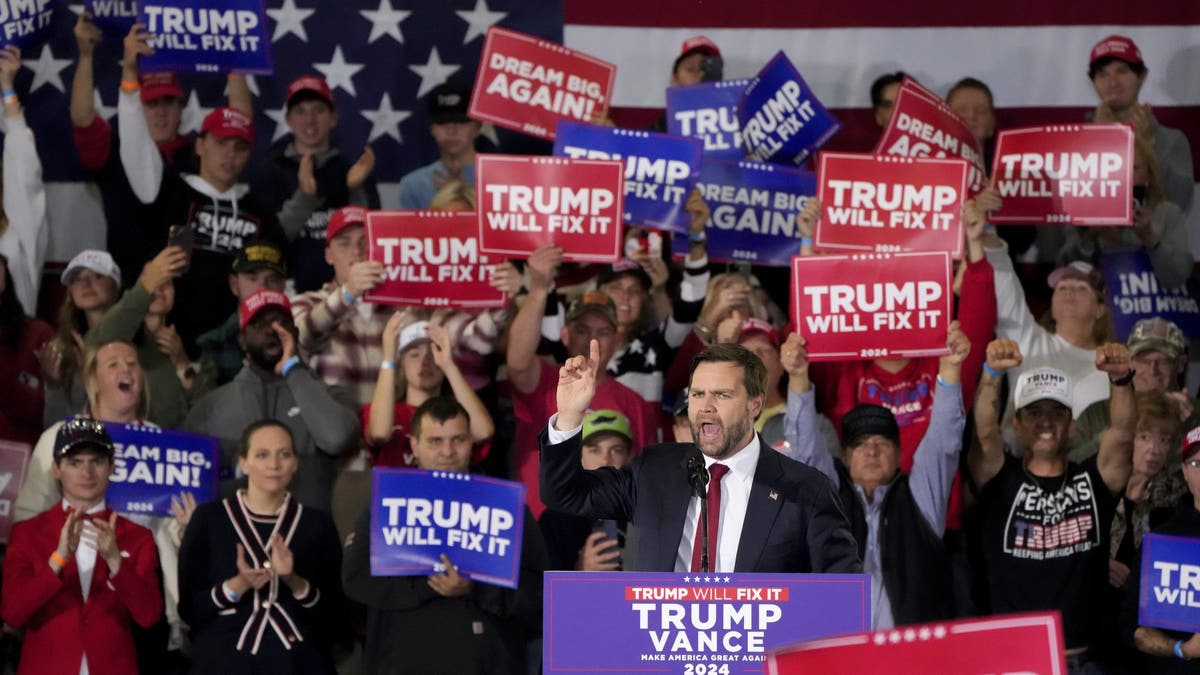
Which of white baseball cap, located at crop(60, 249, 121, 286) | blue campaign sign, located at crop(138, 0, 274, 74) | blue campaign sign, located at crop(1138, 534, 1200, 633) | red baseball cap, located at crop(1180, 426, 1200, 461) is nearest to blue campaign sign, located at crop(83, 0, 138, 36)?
blue campaign sign, located at crop(138, 0, 274, 74)

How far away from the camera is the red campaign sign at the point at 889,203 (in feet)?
23.5

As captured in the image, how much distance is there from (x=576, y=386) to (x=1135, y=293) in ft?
15.0

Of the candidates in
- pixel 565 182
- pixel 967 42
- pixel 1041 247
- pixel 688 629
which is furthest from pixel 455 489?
pixel 967 42

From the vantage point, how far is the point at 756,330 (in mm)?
6844

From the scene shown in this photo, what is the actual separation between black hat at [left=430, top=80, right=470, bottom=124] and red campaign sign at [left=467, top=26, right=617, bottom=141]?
Result: 0.43 m

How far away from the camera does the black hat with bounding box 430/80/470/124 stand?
840 centimetres

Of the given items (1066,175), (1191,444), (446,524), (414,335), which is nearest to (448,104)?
(414,335)

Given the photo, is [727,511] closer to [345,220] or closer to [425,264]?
[425,264]

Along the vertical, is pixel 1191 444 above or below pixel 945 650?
above

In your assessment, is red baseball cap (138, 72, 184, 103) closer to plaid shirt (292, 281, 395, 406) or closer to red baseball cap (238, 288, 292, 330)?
plaid shirt (292, 281, 395, 406)

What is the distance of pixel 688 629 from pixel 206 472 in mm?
3305

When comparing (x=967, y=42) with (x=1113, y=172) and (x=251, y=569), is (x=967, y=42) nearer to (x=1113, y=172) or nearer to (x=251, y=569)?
(x=1113, y=172)

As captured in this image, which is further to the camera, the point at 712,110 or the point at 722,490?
the point at 712,110

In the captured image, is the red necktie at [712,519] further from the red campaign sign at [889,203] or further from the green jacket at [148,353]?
the green jacket at [148,353]
